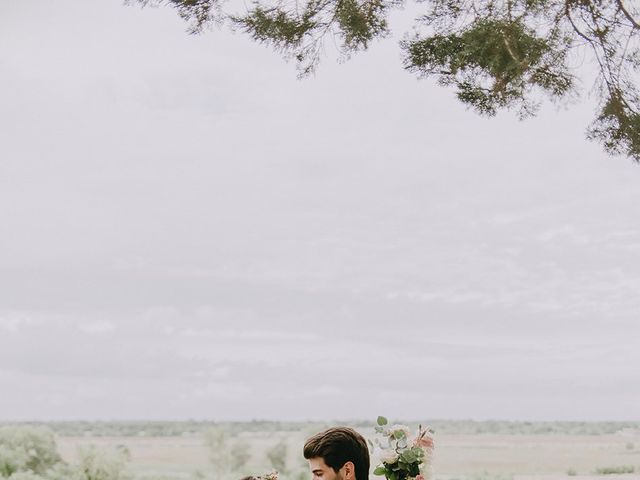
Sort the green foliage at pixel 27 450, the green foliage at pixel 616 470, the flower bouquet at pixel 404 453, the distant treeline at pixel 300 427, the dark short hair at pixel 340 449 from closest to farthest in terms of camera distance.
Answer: the dark short hair at pixel 340 449
the flower bouquet at pixel 404 453
the green foliage at pixel 27 450
the green foliage at pixel 616 470
the distant treeline at pixel 300 427

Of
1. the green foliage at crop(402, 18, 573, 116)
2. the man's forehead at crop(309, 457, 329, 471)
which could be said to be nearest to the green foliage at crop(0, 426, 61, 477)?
the green foliage at crop(402, 18, 573, 116)

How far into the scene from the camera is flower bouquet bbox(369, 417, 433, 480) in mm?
2416

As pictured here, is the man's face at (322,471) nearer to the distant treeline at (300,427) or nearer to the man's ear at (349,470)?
Result: the man's ear at (349,470)

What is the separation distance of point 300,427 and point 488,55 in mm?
3345

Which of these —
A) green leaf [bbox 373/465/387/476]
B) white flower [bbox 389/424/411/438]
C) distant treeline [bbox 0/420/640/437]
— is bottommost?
green leaf [bbox 373/465/387/476]

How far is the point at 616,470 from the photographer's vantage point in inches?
217

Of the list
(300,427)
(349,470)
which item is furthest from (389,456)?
(300,427)

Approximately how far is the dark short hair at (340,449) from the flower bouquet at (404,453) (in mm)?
183

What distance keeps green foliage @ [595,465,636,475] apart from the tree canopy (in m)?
2.48

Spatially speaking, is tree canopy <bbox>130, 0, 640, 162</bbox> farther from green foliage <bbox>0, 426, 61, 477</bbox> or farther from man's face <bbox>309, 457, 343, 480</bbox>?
green foliage <bbox>0, 426, 61, 477</bbox>

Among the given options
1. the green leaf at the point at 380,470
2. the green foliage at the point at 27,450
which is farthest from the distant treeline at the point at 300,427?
the green leaf at the point at 380,470

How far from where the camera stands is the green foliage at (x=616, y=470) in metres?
5.45

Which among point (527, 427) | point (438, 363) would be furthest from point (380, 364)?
point (527, 427)

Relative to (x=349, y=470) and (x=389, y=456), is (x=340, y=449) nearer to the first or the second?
(x=349, y=470)
